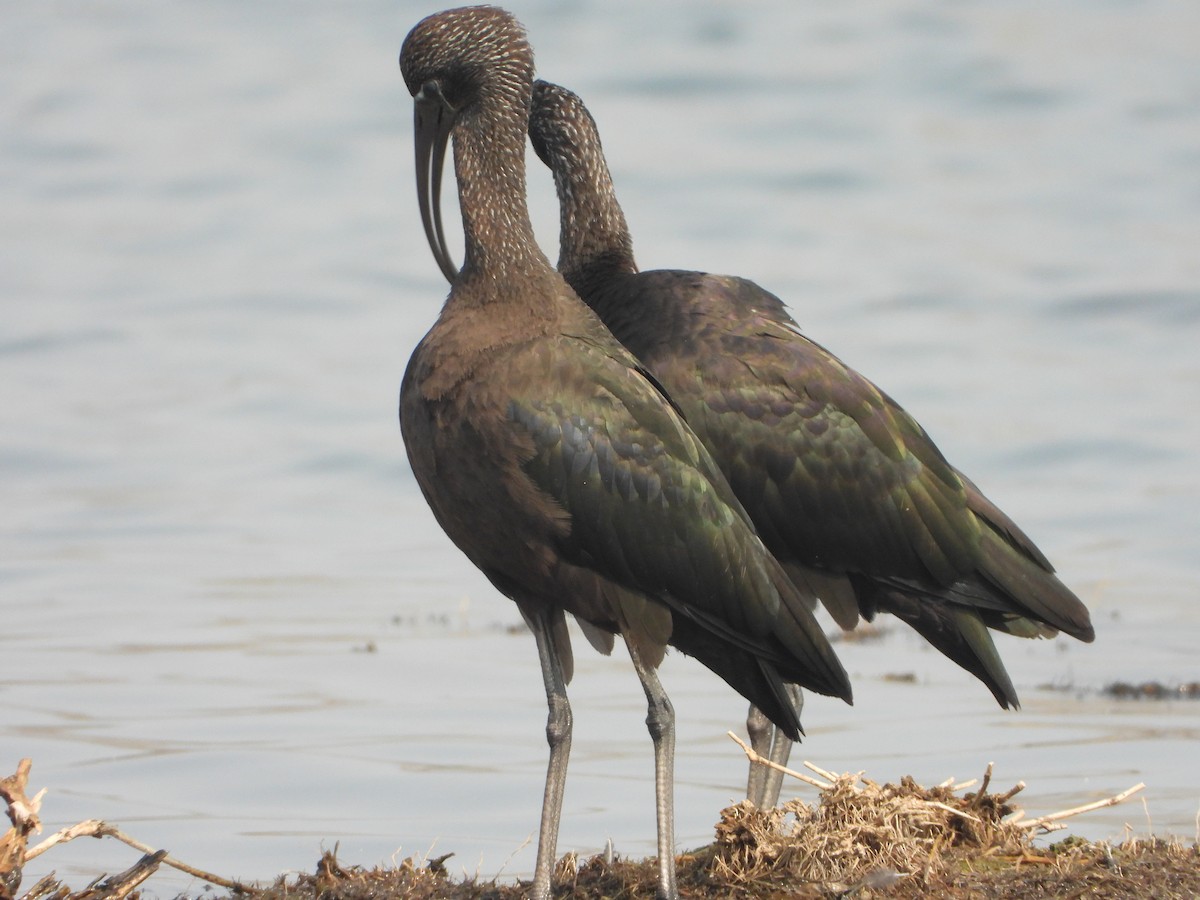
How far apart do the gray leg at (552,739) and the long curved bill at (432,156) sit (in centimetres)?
137

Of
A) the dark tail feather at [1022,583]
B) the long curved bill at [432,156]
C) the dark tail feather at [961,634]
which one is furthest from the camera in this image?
the dark tail feather at [1022,583]

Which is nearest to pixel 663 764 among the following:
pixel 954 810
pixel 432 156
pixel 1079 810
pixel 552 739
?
pixel 552 739

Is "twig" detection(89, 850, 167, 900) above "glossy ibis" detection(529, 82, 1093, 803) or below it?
below

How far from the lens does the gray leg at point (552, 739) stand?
7770 mm

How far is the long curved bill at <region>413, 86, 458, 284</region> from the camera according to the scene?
332 inches

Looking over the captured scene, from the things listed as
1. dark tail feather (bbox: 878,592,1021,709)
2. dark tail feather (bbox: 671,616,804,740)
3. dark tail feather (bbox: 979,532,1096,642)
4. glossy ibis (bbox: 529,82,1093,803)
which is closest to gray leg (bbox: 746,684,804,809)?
glossy ibis (bbox: 529,82,1093,803)

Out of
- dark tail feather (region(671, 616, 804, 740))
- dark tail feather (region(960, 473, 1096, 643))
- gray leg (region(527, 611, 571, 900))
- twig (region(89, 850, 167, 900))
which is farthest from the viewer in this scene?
dark tail feather (region(960, 473, 1096, 643))

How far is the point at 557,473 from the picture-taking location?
754cm

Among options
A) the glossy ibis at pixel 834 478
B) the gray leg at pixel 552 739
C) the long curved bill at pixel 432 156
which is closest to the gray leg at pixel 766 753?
the glossy ibis at pixel 834 478

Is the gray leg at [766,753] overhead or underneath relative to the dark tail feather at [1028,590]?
underneath

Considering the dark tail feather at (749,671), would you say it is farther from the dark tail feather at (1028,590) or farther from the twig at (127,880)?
the twig at (127,880)

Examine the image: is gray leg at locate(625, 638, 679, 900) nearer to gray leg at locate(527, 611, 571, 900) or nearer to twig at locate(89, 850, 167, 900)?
gray leg at locate(527, 611, 571, 900)

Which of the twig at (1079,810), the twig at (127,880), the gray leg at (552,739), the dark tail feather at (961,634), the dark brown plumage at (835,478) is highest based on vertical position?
the dark brown plumage at (835,478)

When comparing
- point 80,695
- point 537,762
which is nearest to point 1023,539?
point 537,762
